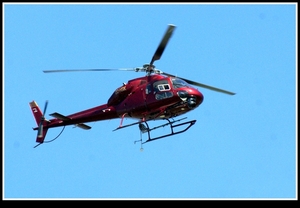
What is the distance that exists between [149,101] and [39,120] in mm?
4872

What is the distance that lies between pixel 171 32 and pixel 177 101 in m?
2.39

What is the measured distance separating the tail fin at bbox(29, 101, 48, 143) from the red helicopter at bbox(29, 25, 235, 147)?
148 millimetres

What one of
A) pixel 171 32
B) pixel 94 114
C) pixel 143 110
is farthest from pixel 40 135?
pixel 171 32

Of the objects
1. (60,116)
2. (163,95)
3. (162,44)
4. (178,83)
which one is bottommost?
(60,116)

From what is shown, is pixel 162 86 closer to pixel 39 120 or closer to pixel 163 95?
pixel 163 95

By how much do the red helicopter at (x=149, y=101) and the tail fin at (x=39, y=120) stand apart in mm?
148

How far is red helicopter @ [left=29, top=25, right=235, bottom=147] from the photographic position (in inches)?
686

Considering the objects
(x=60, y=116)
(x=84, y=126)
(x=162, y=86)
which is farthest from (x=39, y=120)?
(x=162, y=86)

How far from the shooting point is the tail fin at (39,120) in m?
19.7

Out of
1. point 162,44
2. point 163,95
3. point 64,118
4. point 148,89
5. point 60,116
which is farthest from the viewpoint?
point 64,118

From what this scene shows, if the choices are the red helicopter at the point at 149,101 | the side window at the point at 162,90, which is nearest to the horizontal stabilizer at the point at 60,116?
the red helicopter at the point at 149,101

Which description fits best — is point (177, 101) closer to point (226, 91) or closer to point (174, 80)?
point (174, 80)

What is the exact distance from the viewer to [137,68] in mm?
18344

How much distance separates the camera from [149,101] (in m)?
17.8
